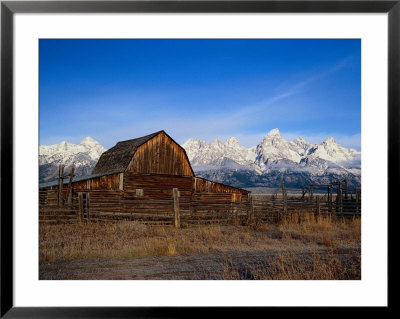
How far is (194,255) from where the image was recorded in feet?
22.5

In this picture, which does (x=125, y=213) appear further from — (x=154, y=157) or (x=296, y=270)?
(x=296, y=270)

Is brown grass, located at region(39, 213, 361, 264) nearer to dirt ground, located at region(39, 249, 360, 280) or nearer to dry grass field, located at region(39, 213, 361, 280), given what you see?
dry grass field, located at region(39, 213, 361, 280)

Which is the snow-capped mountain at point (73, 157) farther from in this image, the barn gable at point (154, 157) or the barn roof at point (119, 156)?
the barn gable at point (154, 157)

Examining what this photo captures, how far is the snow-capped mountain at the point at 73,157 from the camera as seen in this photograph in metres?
11.1

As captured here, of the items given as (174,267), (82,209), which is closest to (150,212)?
(82,209)

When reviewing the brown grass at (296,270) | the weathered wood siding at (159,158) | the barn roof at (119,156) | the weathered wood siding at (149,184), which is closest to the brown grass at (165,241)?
the brown grass at (296,270)

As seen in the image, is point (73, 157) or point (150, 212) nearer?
point (150, 212)

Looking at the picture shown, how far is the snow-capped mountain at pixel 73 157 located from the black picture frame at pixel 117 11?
4.40m

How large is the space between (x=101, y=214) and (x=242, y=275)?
795 cm

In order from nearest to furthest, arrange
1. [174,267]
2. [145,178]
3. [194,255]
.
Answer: [174,267] → [194,255] → [145,178]

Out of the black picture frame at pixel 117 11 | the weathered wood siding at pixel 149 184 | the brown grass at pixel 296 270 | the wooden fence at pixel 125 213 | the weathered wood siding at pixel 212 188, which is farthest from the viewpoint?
the weathered wood siding at pixel 212 188

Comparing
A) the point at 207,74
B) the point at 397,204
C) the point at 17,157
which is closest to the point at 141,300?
the point at 17,157

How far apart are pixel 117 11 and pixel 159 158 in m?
13.7

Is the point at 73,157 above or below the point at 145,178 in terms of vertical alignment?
above
